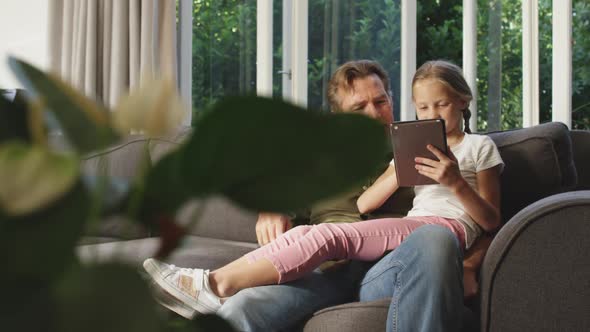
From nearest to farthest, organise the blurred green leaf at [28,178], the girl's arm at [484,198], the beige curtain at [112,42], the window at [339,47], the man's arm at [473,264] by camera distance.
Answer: the blurred green leaf at [28,178] < the man's arm at [473,264] < the girl's arm at [484,198] < the beige curtain at [112,42] < the window at [339,47]

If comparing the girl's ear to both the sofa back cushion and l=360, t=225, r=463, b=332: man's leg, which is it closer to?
the sofa back cushion

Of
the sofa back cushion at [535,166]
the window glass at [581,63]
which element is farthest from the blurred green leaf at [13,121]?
the window glass at [581,63]

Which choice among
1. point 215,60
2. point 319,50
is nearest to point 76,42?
point 215,60

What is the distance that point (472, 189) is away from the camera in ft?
6.26

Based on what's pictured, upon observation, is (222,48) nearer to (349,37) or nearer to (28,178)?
(349,37)

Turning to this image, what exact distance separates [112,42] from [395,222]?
2450 millimetres

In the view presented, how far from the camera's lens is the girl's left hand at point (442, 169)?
1896mm

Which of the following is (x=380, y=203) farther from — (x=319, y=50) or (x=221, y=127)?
(x=319, y=50)

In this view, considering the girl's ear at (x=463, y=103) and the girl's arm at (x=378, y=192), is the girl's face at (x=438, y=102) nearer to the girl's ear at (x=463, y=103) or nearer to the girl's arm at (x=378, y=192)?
the girl's ear at (x=463, y=103)

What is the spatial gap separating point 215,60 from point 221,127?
13.5 ft

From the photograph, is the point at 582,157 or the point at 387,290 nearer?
the point at 387,290

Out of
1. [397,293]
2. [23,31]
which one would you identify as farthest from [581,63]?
[397,293]

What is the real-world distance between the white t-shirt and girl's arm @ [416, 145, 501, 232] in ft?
0.12

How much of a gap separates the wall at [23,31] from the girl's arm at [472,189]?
301cm
